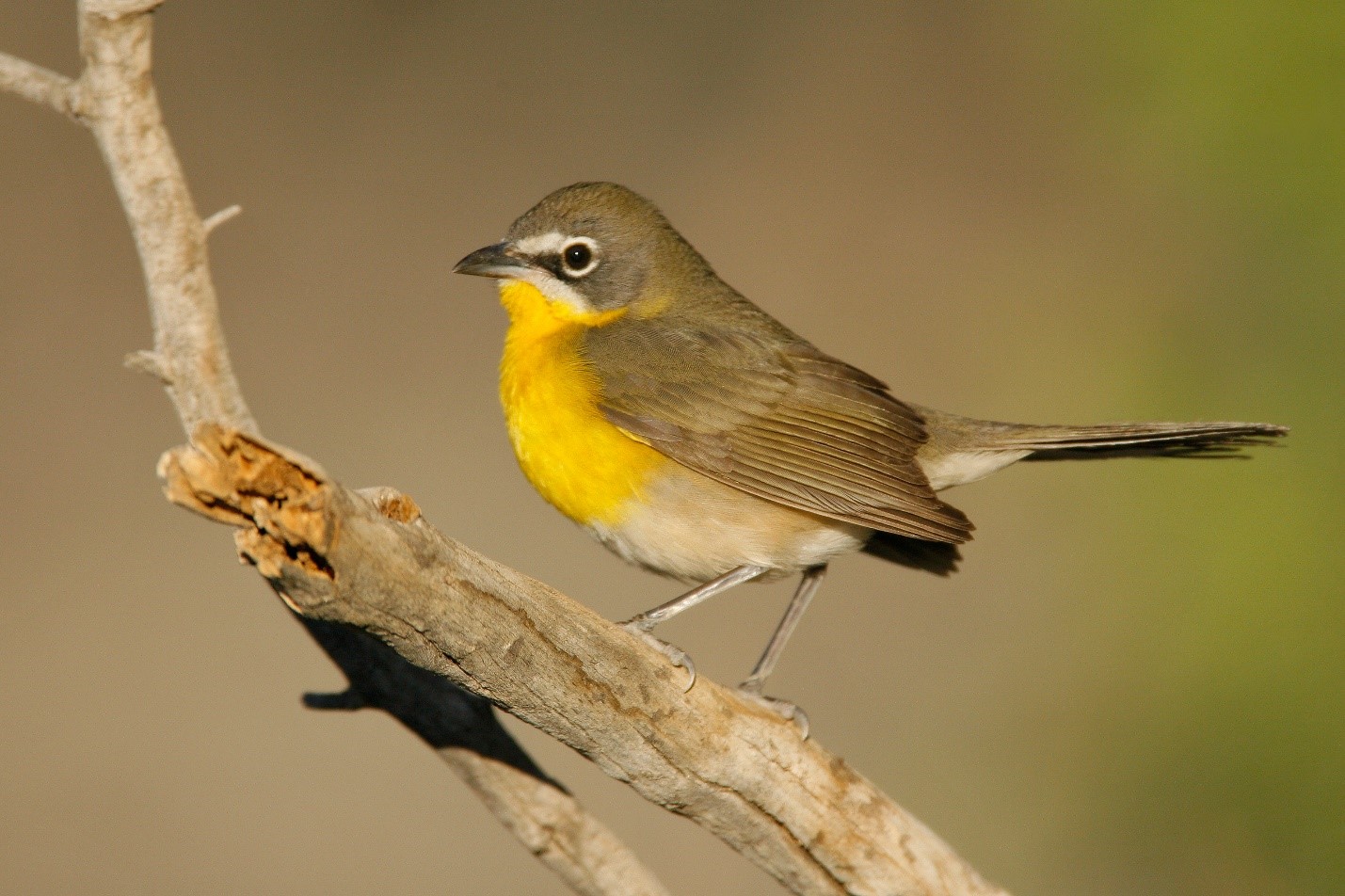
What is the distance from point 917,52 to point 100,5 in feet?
27.0

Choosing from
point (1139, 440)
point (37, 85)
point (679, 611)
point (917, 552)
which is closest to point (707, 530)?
point (679, 611)

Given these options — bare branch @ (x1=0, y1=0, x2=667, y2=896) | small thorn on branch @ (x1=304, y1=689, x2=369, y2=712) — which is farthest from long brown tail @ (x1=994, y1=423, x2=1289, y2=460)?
small thorn on branch @ (x1=304, y1=689, x2=369, y2=712)

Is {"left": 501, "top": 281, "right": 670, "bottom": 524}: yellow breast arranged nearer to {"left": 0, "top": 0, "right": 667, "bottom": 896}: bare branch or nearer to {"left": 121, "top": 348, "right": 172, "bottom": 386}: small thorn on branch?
{"left": 0, "top": 0, "right": 667, "bottom": 896}: bare branch

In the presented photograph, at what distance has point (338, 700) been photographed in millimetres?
4090

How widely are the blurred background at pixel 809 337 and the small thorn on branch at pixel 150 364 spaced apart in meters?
3.80

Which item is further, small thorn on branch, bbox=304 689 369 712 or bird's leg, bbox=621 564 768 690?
small thorn on branch, bbox=304 689 369 712

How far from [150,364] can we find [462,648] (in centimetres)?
147

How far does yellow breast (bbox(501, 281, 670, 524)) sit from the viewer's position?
173 inches

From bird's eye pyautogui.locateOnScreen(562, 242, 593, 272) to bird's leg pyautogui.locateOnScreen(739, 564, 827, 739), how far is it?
1.49 m

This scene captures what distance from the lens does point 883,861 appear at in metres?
4.05

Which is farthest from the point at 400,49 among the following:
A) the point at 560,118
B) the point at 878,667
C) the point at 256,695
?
the point at 878,667

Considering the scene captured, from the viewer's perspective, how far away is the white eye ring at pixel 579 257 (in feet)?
16.1

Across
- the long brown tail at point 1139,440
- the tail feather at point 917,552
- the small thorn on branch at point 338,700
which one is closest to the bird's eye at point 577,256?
the tail feather at point 917,552

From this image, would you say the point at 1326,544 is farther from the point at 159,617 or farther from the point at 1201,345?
the point at 159,617
